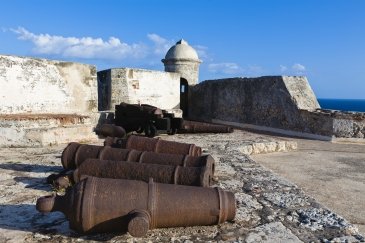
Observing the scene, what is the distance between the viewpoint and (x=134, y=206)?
8.96 feet

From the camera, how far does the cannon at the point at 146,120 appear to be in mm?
9797

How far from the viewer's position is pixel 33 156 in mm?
6148

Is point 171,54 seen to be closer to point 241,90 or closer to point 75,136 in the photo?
point 241,90

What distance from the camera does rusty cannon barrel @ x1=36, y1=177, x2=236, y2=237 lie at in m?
2.66

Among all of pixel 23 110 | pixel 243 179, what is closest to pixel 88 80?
pixel 23 110

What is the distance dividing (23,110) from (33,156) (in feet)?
9.08

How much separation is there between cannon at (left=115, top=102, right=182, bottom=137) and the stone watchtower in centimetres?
793

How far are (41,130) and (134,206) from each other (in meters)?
5.18

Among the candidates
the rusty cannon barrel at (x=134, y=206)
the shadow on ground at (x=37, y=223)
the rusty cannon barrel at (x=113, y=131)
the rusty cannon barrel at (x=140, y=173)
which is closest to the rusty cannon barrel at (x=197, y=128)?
the rusty cannon barrel at (x=113, y=131)

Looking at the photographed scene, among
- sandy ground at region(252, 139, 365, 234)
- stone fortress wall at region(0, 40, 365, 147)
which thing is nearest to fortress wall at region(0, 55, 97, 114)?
stone fortress wall at region(0, 40, 365, 147)

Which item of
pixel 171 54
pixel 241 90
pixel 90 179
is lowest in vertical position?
pixel 90 179

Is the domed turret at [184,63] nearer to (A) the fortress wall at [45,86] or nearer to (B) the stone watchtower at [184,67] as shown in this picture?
(B) the stone watchtower at [184,67]

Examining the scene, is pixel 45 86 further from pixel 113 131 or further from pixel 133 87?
pixel 133 87

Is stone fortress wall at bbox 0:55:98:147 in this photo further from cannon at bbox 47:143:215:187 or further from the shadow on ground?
the shadow on ground
